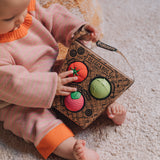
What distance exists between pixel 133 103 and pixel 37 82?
13.9 inches

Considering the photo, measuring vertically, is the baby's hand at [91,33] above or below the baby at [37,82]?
above

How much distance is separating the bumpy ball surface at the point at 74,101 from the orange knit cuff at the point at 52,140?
0.07 m

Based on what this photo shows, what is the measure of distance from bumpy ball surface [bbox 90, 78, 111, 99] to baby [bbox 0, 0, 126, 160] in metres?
0.06

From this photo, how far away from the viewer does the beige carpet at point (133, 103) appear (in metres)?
0.61

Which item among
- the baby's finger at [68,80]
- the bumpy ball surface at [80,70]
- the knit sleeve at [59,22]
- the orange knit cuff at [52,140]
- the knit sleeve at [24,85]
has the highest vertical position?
the knit sleeve at [59,22]

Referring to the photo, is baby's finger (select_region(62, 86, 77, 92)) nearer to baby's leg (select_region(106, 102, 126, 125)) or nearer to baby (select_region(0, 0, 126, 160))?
baby (select_region(0, 0, 126, 160))

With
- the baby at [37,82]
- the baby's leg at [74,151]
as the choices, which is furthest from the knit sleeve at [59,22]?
the baby's leg at [74,151]

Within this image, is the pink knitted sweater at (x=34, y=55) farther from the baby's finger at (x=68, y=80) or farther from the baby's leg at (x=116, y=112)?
the baby's leg at (x=116, y=112)

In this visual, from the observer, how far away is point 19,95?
0.53 meters

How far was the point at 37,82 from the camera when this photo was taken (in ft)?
1.77

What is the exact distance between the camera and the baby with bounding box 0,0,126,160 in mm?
528

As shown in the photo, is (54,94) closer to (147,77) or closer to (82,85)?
(82,85)

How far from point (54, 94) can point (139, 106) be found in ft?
1.04

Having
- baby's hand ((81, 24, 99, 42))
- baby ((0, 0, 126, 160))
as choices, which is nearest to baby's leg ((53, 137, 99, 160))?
baby ((0, 0, 126, 160))
